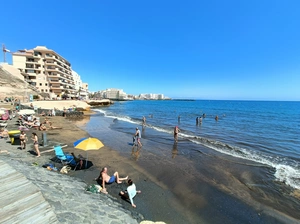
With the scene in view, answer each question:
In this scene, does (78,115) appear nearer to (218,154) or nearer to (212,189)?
(218,154)

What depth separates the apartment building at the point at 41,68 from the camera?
60.0 meters

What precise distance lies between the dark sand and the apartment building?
197 feet

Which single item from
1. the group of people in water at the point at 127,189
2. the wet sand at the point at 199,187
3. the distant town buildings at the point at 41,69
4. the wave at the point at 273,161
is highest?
the distant town buildings at the point at 41,69

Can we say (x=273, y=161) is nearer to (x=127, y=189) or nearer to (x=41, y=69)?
(x=127, y=189)

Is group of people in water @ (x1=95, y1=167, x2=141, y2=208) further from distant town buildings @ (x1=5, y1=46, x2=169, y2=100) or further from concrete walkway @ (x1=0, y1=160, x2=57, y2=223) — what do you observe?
distant town buildings @ (x1=5, y1=46, x2=169, y2=100)

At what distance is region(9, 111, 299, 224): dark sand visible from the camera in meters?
6.16

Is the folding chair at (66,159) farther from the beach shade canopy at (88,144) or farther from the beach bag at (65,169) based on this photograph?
the beach shade canopy at (88,144)

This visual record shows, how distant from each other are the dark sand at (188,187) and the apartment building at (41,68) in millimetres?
59957

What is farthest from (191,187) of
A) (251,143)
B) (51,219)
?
(251,143)

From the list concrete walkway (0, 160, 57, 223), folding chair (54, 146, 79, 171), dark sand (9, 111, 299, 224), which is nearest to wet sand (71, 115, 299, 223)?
dark sand (9, 111, 299, 224)

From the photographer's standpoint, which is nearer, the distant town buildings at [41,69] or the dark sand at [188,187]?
the dark sand at [188,187]

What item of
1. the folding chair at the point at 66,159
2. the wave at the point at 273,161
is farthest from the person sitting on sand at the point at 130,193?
the wave at the point at 273,161

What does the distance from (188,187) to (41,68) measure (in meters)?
74.6

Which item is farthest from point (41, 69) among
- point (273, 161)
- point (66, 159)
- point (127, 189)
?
point (273, 161)
